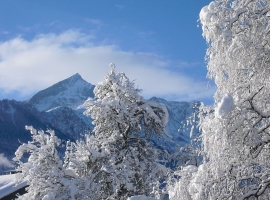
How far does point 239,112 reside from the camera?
5.31m

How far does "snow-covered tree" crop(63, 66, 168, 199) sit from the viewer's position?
1303 centimetres

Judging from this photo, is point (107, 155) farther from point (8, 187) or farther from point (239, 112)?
point (8, 187)

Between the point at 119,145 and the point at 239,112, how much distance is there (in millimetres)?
9301

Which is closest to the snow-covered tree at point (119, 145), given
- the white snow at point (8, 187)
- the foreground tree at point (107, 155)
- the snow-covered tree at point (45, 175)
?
the foreground tree at point (107, 155)

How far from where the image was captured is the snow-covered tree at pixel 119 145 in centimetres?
1303

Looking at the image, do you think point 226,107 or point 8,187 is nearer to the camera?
point 226,107

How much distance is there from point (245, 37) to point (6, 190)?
1735cm

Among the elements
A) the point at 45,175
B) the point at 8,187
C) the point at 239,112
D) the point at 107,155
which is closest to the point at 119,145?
the point at 107,155

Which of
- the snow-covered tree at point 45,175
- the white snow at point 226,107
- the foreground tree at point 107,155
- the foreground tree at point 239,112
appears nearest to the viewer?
the white snow at point 226,107

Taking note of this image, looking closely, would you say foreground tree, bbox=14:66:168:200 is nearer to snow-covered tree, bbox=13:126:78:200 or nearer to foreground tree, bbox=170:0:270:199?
snow-covered tree, bbox=13:126:78:200

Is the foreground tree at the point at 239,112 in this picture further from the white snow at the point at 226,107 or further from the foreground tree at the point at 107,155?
the foreground tree at the point at 107,155

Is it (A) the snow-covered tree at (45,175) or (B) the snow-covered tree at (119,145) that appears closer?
(A) the snow-covered tree at (45,175)

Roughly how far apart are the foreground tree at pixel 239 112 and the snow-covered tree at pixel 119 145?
726 cm

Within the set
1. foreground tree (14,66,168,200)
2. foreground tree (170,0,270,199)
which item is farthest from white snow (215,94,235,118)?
foreground tree (14,66,168,200)
